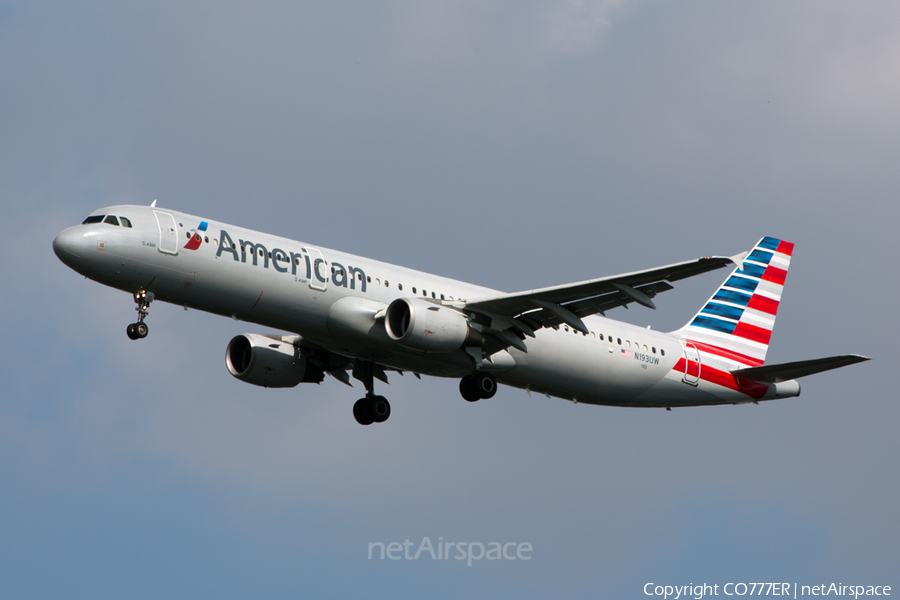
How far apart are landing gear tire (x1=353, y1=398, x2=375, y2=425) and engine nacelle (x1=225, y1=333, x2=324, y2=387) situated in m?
1.66

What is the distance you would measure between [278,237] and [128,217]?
4.48 meters

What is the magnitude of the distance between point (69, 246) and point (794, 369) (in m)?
24.0

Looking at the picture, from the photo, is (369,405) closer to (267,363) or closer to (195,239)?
(267,363)

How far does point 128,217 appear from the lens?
31.5 m

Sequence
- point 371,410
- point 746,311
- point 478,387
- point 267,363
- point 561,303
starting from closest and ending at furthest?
1. point 561,303
2. point 478,387
3. point 267,363
4. point 371,410
5. point 746,311

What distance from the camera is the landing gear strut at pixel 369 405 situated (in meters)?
38.6

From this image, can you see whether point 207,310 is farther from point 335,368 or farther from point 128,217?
point 335,368

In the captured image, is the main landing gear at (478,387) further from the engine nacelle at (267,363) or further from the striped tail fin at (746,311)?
the striped tail fin at (746,311)

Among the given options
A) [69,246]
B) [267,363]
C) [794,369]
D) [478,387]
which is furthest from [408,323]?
[794,369]

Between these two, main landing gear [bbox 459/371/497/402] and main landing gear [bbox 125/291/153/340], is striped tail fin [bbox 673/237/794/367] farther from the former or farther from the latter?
main landing gear [bbox 125/291/153/340]

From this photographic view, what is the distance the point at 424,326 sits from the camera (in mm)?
32812

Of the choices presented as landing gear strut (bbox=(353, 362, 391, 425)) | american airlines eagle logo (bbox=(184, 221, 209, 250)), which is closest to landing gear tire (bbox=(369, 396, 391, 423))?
landing gear strut (bbox=(353, 362, 391, 425))

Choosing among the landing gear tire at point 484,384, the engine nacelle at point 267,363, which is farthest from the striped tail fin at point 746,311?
the engine nacelle at point 267,363

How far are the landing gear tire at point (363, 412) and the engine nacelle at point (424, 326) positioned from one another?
20.1 feet
